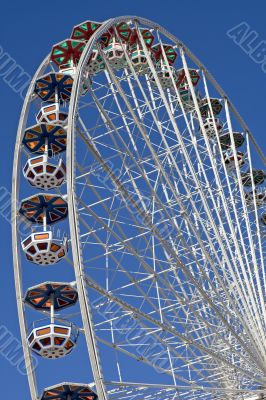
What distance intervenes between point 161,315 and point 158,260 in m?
2.03

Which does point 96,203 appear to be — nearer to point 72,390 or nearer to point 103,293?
point 103,293

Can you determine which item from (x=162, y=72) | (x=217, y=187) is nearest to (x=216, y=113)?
(x=162, y=72)

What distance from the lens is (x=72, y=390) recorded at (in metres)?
22.0

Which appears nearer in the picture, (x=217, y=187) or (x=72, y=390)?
(x=72, y=390)

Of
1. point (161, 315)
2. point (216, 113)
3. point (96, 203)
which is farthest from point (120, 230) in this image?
point (216, 113)

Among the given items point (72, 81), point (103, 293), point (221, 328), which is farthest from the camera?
point (221, 328)

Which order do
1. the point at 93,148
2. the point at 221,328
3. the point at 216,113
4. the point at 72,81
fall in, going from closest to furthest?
the point at 93,148, the point at 72,81, the point at 221,328, the point at 216,113

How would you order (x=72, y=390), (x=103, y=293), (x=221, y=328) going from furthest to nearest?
(x=221, y=328) < (x=103, y=293) < (x=72, y=390)

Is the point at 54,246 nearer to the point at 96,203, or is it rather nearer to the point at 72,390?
the point at 96,203

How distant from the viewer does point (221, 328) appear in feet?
100

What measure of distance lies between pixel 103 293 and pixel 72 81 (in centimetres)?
748

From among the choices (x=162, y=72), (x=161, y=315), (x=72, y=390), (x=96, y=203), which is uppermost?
(x=162, y=72)

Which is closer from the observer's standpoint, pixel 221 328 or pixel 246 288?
pixel 246 288

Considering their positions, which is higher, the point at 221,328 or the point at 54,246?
the point at 54,246
